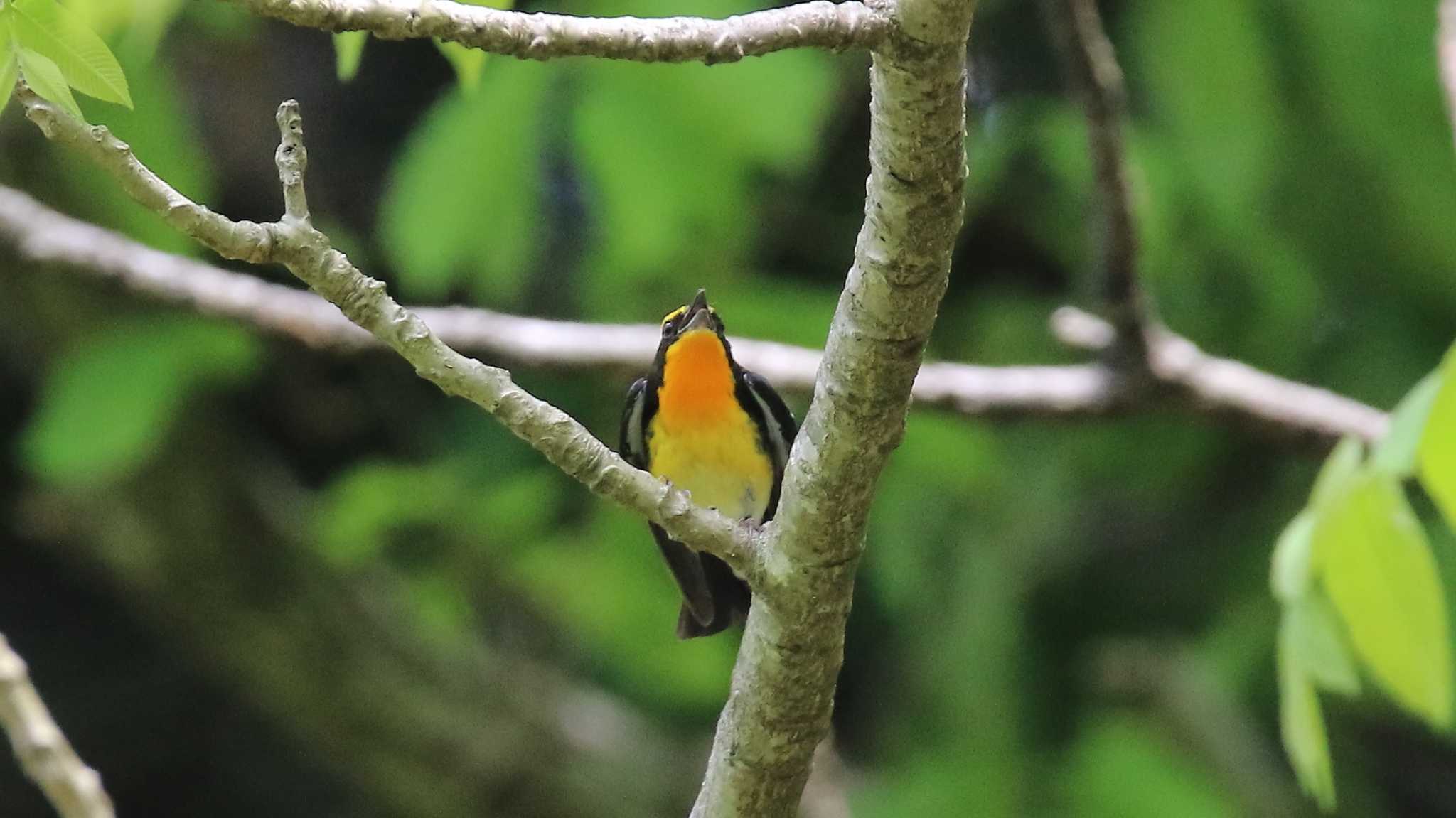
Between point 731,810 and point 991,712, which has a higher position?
point 991,712

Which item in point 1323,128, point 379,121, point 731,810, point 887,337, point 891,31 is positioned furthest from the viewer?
point 379,121

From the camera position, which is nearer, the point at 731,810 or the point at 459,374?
the point at 459,374

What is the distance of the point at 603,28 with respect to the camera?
4.00 ft

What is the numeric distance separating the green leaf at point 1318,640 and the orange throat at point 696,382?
1249 millimetres

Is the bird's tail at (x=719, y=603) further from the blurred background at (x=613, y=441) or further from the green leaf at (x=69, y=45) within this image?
the green leaf at (x=69, y=45)

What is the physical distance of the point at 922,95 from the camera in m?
1.21

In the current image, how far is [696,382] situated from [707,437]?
158 millimetres

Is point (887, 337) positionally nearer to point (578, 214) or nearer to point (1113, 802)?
point (1113, 802)

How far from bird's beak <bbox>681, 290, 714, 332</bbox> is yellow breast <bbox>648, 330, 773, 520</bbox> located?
8 centimetres

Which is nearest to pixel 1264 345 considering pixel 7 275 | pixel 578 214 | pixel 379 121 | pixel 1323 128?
pixel 1323 128

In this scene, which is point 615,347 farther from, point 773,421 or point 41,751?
point 41,751

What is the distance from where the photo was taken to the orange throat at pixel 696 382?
109 inches

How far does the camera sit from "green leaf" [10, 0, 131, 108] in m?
1.12

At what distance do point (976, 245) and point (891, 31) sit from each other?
149 inches
